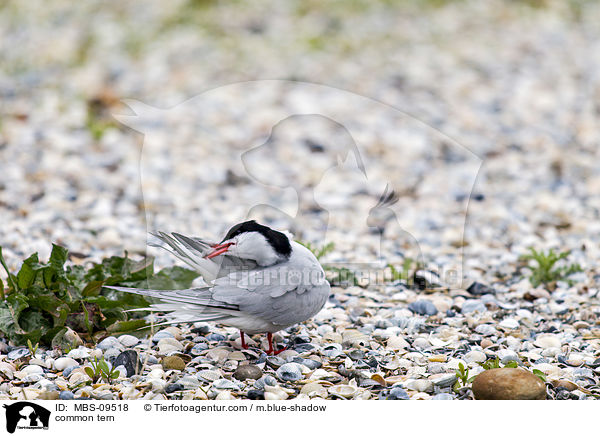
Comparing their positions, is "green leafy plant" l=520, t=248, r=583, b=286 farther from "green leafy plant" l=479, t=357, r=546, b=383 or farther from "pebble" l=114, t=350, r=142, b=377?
"pebble" l=114, t=350, r=142, b=377

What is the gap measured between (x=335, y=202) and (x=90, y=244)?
4.83 feet

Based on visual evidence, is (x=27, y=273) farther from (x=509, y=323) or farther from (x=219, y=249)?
(x=509, y=323)

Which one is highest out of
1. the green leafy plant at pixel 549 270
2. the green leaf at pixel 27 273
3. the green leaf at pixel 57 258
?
the green leafy plant at pixel 549 270

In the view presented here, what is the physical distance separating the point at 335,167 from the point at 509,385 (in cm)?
250

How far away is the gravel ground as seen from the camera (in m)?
2.66

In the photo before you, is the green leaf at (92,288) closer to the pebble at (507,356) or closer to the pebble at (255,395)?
the pebble at (255,395)

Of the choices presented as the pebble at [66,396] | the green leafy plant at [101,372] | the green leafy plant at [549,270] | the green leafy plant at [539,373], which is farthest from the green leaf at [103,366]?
the green leafy plant at [549,270]

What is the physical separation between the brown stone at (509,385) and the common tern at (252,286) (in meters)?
0.62

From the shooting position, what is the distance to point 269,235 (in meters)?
2.41

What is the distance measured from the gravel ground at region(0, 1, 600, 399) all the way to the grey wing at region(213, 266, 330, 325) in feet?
0.75
